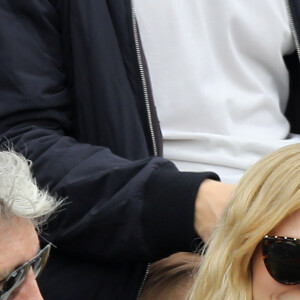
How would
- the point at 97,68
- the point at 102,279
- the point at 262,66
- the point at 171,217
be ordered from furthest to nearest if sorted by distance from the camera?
the point at 262,66 < the point at 97,68 < the point at 102,279 < the point at 171,217

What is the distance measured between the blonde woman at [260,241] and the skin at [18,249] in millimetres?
429

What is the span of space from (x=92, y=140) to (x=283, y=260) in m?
0.83

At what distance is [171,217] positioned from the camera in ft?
7.57

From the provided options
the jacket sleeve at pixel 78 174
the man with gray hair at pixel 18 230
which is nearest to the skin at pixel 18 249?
the man with gray hair at pixel 18 230

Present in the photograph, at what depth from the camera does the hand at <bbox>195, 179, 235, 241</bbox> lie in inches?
89.4

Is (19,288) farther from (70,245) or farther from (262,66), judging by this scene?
(262,66)

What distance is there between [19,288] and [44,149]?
1.69ft

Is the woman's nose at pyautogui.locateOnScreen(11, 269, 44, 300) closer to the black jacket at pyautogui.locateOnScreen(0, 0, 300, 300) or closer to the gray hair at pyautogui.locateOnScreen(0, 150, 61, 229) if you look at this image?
the gray hair at pyautogui.locateOnScreen(0, 150, 61, 229)

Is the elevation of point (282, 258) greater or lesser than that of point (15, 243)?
lesser

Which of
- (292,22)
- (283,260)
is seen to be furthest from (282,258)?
(292,22)

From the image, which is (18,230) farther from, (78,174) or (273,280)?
(273,280)

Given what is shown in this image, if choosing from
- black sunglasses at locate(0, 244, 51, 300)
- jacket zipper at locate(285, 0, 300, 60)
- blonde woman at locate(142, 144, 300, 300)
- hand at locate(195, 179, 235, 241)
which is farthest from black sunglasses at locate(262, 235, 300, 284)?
jacket zipper at locate(285, 0, 300, 60)

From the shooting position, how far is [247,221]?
7.13 feet

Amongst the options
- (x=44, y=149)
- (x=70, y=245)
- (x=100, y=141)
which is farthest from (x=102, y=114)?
(x=70, y=245)
